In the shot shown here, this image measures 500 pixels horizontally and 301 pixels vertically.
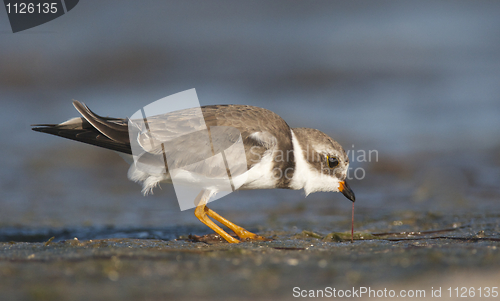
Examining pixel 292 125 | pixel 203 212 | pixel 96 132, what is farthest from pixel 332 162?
pixel 292 125

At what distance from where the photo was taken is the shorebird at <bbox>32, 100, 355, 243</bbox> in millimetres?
5207

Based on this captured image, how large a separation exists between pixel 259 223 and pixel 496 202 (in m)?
3.64

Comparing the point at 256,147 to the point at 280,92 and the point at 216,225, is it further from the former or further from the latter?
the point at 280,92

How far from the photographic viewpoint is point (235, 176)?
5.16 metres

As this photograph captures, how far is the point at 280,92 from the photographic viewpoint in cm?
1359

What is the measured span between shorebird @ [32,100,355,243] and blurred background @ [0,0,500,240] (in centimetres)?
67

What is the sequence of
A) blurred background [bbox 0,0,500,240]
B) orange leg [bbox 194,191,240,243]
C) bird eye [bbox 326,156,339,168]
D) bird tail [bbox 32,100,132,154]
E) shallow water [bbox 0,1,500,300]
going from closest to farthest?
shallow water [bbox 0,1,500,300] → bird tail [bbox 32,100,132,154] → orange leg [bbox 194,191,240,243] → bird eye [bbox 326,156,339,168] → blurred background [bbox 0,0,500,240]

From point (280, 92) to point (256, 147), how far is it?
863 cm

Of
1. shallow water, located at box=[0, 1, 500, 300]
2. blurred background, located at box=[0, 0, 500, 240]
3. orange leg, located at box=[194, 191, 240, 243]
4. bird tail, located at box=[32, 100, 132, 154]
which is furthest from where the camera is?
blurred background, located at box=[0, 0, 500, 240]

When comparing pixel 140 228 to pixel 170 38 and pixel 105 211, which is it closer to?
pixel 105 211

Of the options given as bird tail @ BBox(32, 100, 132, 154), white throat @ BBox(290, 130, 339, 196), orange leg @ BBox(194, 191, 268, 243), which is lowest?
orange leg @ BBox(194, 191, 268, 243)

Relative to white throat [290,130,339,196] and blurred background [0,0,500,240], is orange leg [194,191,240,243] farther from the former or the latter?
white throat [290,130,339,196]

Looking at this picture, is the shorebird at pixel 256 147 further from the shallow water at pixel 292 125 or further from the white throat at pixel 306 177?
the shallow water at pixel 292 125

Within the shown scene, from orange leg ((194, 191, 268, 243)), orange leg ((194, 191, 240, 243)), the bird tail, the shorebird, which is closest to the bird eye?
the shorebird
